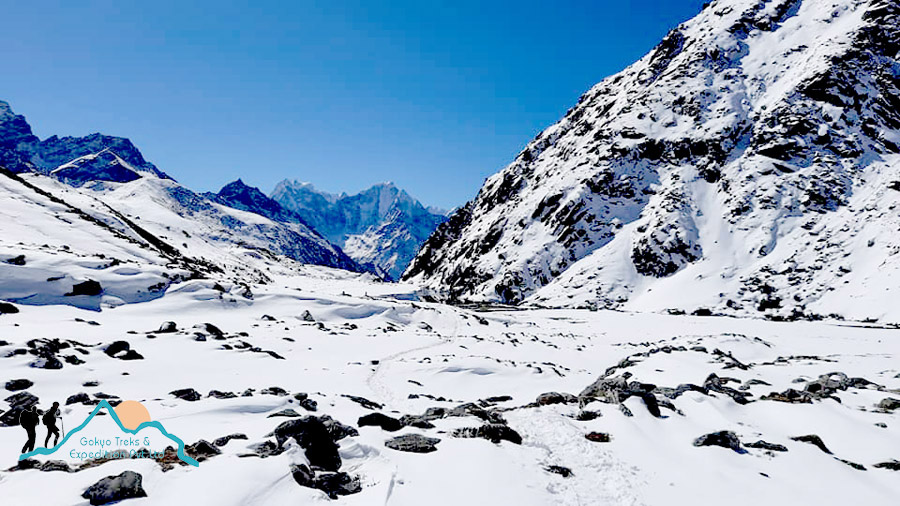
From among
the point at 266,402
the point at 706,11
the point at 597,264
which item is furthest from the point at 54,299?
the point at 706,11

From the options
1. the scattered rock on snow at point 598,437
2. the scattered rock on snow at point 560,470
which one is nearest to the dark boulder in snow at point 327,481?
the scattered rock on snow at point 560,470

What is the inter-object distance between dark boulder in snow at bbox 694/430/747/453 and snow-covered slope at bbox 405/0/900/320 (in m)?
67.9

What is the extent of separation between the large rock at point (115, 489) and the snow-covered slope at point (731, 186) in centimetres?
8194

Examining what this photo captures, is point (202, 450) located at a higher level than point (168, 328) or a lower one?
lower

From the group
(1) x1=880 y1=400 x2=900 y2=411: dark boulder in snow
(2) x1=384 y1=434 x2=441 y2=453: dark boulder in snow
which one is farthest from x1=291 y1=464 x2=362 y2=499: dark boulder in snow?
(1) x1=880 y1=400 x2=900 y2=411: dark boulder in snow

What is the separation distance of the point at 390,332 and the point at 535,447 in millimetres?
32656

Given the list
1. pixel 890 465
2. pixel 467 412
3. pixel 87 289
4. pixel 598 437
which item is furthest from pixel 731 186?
pixel 87 289

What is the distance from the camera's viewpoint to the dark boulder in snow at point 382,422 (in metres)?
12.9

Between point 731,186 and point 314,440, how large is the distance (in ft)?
357

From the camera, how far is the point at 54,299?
37094 mm

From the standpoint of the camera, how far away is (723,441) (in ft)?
40.9

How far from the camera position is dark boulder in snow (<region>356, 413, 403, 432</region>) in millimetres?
12938

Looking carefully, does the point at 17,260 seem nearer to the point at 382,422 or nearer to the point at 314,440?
the point at 382,422

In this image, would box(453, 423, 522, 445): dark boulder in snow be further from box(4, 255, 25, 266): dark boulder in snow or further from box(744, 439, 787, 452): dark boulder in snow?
box(4, 255, 25, 266): dark boulder in snow
